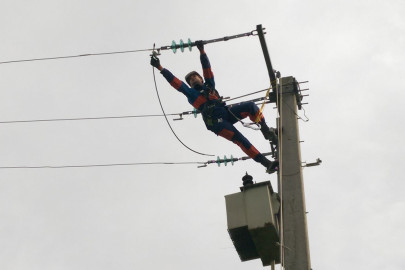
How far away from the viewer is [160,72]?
26.8 feet

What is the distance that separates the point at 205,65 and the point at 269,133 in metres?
1.27

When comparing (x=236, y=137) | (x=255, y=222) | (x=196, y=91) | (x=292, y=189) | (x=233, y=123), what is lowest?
(x=255, y=222)

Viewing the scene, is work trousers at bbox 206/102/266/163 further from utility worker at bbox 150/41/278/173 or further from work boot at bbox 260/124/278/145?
work boot at bbox 260/124/278/145

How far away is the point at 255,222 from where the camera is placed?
5.03 meters

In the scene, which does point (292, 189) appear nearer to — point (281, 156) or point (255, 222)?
point (281, 156)

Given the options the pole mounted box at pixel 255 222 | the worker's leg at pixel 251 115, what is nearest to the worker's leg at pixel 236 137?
the worker's leg at pixel 251 115

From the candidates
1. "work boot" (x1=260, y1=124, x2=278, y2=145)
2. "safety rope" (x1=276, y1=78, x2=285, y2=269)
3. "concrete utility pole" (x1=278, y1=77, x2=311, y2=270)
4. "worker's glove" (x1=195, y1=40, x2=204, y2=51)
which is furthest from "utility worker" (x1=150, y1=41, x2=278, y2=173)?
"concrete utility pole" (x1=278, y1=77, x2=311, y2=270)

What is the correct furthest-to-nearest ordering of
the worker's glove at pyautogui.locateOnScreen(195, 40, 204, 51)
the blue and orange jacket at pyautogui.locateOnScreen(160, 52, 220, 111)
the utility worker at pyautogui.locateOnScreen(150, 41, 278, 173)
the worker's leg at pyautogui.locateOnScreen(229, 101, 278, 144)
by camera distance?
the blue and orange jacket at pyautogui.locateOnScreen(160, 52, 220, 111), the utility worker at pyautogui.locateOnScreen(150, 41, 278, 173), the worker's glove at pyautogui.locateOnScreen(195, 40, 204, 51), the worker's leg at pyautogui.locateOnScreen(229, 101, 278, 144)

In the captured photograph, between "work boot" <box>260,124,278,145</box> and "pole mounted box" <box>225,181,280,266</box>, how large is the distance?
2.06 meters

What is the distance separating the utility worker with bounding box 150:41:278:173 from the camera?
7980 mm

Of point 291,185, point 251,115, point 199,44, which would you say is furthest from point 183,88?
point 291,185

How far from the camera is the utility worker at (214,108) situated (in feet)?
26.2

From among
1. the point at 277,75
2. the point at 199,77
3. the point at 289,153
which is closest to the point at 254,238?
the point at 289,153

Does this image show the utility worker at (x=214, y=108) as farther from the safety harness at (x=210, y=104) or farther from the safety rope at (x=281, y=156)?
the safety rope at (x=281, y=156)
